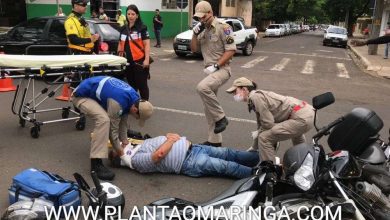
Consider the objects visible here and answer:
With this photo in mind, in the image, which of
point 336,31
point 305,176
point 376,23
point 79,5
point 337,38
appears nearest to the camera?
point 305,176

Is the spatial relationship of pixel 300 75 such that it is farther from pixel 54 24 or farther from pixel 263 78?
pixel 54 24

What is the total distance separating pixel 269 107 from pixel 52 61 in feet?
9.29

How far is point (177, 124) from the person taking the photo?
7016mm

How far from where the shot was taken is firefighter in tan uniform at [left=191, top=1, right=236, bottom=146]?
18.6ft

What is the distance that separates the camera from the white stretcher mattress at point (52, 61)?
5289mm

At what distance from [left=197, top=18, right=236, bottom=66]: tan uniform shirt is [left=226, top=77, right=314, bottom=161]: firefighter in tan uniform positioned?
1206mm

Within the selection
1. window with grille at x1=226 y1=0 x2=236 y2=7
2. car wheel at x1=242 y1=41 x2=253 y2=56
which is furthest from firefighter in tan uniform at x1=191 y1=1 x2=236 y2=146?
window with grille at x1=226 y1=0 x2=236 y2=7

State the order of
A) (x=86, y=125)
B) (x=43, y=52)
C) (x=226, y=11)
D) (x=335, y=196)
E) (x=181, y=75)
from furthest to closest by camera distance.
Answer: (x=226, y=11), (x=181, y=75), (x=43, y=52), (x=86, y=125), (x=335, y=196)

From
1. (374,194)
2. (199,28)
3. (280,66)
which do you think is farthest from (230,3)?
(374,194)

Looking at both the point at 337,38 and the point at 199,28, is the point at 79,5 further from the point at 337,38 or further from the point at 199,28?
the point at 337,38

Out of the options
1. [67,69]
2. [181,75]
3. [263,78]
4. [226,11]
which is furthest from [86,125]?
[226,11]

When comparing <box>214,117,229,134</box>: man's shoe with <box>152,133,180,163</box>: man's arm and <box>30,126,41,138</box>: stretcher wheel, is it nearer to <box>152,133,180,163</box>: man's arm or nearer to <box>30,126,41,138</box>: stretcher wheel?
<box>152,133,180,163</box>: man's arm

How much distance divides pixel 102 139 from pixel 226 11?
3687 cm

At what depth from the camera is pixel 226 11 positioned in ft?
132
